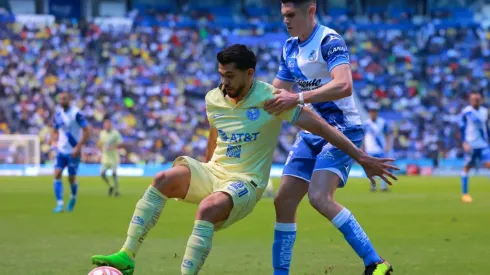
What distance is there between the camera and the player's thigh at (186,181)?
22.9 feet

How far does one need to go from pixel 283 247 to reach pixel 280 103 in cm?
154

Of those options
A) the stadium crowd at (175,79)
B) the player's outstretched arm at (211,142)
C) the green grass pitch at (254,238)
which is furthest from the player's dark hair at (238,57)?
the stadium crowd at (175,79)

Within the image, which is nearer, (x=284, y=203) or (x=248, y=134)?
(x=248, y=134)

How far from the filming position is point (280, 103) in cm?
702

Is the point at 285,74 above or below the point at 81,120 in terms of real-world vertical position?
above

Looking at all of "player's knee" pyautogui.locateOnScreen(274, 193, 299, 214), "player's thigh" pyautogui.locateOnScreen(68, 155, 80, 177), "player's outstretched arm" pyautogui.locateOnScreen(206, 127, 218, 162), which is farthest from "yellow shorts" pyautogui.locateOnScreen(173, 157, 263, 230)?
"player's thigh" pyautogui.locateOnScreen(68, 155, 80, 177)

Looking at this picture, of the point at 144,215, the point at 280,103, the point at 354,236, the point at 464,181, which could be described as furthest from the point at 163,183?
the point at 464,181

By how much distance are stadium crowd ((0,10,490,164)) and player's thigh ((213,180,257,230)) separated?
34470 millimetres

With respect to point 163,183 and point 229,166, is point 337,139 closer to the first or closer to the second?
point 229,166

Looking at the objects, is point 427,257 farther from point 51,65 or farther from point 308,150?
point 51,65

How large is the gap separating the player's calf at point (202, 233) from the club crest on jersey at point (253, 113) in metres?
0.78

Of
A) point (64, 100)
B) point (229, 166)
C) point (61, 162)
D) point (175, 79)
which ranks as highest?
point (229, 166)

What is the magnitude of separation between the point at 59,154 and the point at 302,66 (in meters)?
12.7

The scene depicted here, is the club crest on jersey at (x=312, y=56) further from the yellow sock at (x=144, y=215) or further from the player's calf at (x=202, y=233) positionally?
the yellow sock at (x=144, y=215)
